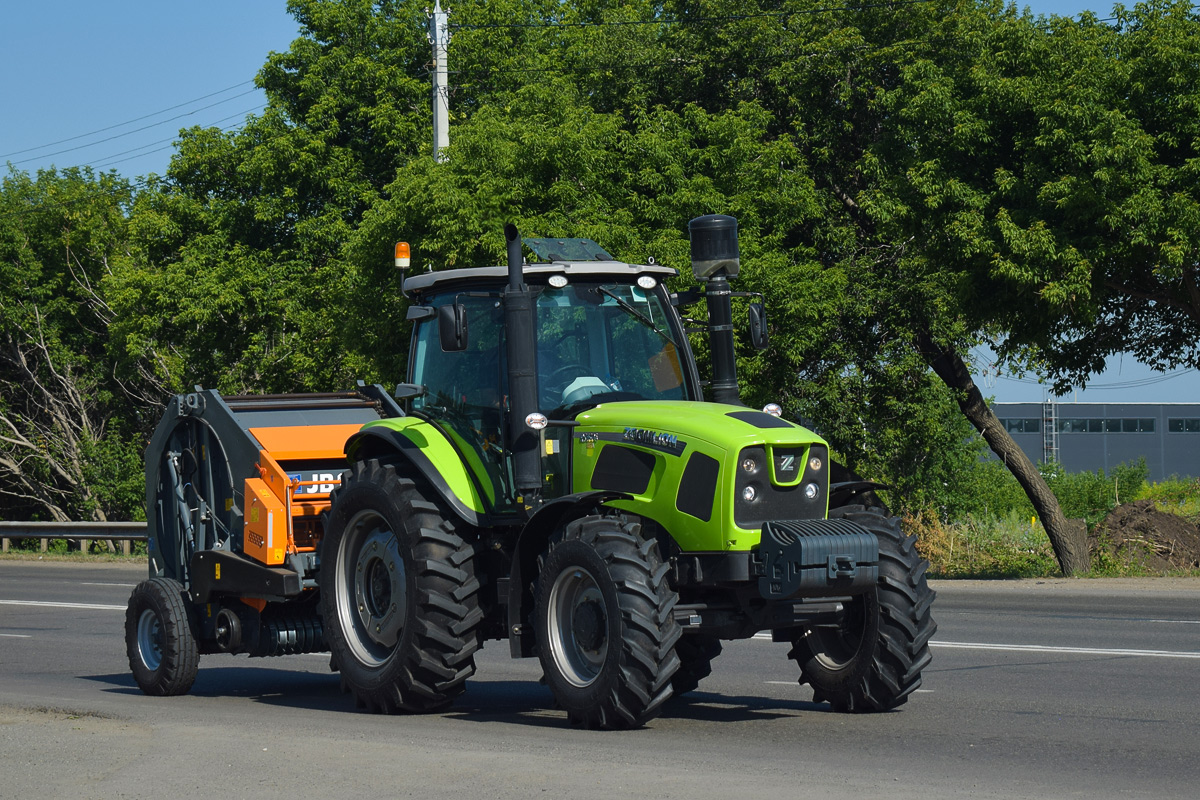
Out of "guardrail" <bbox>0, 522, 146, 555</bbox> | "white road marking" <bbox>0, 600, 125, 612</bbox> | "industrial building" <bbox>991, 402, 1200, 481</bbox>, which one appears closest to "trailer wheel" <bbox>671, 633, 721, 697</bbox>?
"white road marking" <bbox>0, 600, 125, 612</bbox>

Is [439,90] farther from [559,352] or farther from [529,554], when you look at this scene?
[529,554]

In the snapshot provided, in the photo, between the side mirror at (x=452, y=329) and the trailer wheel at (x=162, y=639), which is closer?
the side mirror at (x=452, y=329)

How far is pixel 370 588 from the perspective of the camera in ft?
31.0

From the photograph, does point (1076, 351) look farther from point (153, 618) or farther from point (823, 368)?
point (153, 618)

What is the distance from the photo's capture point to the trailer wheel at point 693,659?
9.45m

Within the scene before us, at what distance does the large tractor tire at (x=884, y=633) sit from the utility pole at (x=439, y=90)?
1829 cm

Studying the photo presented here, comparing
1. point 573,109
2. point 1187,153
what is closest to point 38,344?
point 573,109

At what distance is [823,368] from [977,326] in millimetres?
4777

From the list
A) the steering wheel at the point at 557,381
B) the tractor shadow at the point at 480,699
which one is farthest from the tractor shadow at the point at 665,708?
the steering wheel at the point at 557,381

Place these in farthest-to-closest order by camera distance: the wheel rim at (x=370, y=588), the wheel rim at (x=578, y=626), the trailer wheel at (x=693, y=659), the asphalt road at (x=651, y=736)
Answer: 1. the trailer wheel at (x=693, y=659)
2. the wheel rim at (x=370, y=588)
3. the wheel rim at (x=578, y=626)
4. the asphalt road at (x=651, y=736)

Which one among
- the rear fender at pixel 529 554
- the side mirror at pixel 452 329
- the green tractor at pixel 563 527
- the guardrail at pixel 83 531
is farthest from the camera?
the guardrail at pixel 83 531

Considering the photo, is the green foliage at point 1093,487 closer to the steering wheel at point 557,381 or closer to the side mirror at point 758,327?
the side mirror at point 758,327

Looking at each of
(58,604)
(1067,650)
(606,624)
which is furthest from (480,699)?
(58,604)

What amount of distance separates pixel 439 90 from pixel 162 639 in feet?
58.4
